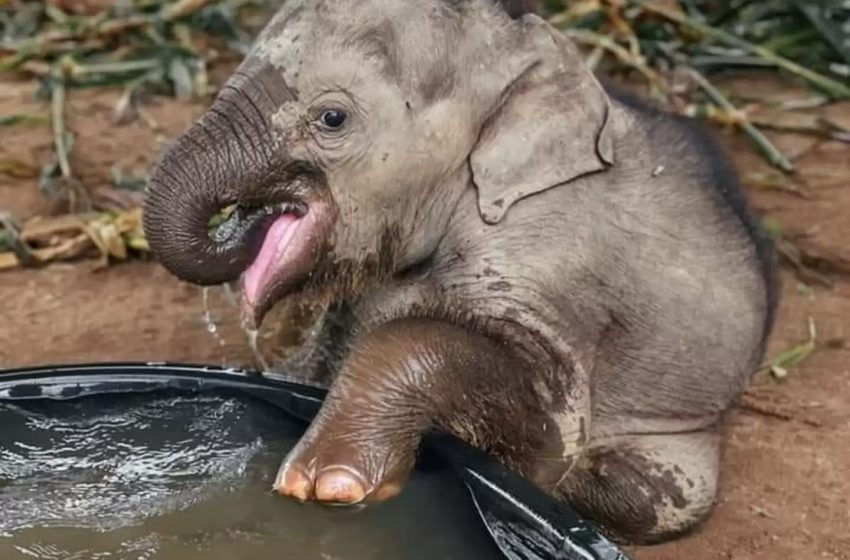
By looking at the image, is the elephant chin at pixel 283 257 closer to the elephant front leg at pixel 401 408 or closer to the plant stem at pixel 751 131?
the elephant front leg at pixel 401 408

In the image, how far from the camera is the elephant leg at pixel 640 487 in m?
2.95

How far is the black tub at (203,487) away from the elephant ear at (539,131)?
0.45m

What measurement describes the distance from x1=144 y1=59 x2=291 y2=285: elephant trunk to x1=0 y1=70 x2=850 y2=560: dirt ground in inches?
37.1

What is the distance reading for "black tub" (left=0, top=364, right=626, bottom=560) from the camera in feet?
7.73

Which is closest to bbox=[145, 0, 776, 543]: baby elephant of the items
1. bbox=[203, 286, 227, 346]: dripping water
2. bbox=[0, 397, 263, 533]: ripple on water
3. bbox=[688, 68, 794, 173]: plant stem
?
bbox=[0, 397, 263, 533]: ripple on water

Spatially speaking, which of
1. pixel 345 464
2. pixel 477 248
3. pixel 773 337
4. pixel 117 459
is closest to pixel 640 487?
pixel 477 248

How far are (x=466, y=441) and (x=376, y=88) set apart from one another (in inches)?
22.5

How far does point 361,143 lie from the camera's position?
268 centimetres

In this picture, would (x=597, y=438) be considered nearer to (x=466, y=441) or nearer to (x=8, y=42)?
(x=466, y=441)

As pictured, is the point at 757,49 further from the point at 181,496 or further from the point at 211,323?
the point at 181,496

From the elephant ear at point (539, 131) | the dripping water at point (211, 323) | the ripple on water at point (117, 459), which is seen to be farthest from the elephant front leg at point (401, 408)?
the dripping water at point (211, 323)

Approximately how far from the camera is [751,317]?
10.0 ft

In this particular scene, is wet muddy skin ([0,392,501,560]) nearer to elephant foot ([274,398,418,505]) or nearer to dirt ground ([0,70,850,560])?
elephant foot ([274,398,418,505])

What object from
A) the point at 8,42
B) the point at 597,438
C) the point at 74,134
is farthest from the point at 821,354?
the point at 8,42
